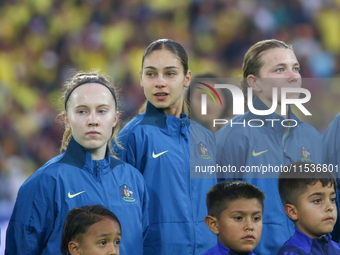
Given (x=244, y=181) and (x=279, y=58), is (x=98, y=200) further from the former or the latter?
(x=279, y=58)

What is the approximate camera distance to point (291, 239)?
1996 millimetres

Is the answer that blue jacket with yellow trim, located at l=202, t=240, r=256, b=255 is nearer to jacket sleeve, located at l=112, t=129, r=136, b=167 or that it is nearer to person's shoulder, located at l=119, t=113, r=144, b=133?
jacket sleeve, located at l=112, t=129, r=136, b=167

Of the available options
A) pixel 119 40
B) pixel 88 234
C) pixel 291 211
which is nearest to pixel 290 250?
pixel 291 211

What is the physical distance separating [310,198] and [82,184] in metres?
1.00

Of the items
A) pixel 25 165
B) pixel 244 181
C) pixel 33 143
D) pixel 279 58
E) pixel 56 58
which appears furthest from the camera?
pixel 56 58

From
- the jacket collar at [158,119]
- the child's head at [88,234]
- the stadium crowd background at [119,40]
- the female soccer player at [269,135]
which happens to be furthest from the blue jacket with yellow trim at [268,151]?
the stadium crowd background at [119,40]

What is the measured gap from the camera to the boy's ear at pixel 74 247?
1.75m

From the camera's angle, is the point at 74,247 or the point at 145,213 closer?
the point at 74,247

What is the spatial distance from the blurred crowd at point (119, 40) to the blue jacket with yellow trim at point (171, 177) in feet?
10.6

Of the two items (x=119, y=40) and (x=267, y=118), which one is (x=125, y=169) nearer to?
(x=267, y=118)

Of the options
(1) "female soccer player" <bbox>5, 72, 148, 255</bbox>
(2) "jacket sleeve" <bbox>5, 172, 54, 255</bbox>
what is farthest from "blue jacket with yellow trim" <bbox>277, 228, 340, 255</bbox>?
(2) "jacket sleeve" <bbox>5, 172, 54, 255</bbox>

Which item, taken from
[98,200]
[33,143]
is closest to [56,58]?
[33,143]

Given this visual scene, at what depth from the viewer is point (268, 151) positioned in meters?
2.19

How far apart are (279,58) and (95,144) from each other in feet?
3.25
